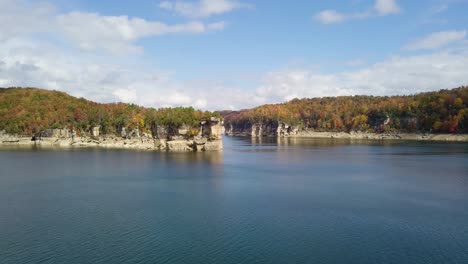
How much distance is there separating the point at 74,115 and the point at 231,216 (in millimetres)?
93364

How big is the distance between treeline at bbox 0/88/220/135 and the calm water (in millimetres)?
38530

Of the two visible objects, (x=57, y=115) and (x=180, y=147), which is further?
(x=57, y=115)

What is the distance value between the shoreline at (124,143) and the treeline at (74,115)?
3.29m

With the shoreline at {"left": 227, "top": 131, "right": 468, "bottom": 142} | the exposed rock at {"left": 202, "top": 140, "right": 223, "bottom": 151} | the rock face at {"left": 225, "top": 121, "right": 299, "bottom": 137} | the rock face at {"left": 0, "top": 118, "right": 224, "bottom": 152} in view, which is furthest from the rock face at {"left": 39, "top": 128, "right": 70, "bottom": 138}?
the rock face at {"left": 225, "top": 121, "right": 299, "bottom": 137}

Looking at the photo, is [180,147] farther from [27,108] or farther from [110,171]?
[27,108]

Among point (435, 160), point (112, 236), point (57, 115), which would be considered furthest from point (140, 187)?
point (57, 115)

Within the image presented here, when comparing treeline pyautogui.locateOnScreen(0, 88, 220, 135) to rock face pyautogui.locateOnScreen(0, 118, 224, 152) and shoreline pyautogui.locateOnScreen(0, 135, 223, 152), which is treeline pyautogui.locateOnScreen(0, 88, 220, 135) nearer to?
rock face pyautogui.locateOnScreen(0, 118, 224, 152)

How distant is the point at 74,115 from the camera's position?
108875 mm

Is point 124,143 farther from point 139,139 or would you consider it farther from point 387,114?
point 387,114

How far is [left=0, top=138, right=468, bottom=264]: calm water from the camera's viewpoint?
20.4 metres

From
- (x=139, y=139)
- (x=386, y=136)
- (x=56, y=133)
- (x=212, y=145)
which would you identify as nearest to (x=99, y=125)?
(x=56, y=133)

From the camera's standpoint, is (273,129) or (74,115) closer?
(74,115)

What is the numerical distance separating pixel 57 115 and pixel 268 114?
111 m

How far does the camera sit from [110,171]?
49.3m
